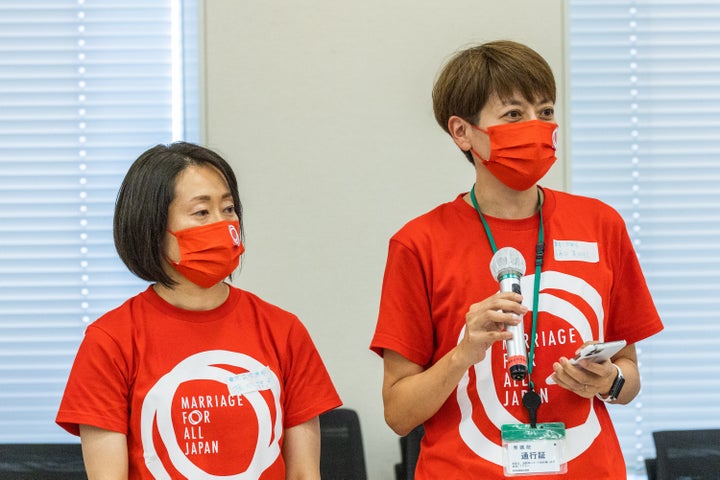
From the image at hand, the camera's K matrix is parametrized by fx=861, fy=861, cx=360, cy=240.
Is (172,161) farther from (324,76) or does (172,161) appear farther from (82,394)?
(324,76)

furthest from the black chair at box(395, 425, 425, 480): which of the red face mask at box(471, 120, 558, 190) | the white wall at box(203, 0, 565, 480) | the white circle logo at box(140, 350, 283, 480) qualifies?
the red face mask at box(471, 120, 558, 190)

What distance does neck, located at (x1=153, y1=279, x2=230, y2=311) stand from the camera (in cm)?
209

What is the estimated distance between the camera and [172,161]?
6.92 ft

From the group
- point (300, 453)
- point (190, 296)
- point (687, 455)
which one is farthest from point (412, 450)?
point (190, 296)

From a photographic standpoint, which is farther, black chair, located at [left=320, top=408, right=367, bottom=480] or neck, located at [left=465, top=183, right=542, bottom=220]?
black chair, located at [left=320, top=408, right=367, bottom=480]

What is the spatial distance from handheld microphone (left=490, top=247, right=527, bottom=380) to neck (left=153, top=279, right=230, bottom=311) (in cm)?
69

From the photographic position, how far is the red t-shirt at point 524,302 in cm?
187

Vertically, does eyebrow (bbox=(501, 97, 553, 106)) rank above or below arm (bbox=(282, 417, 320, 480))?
above

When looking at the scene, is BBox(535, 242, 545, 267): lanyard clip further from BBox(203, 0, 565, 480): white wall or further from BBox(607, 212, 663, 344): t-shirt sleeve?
BBox(203, 0, 565, 480): white wall

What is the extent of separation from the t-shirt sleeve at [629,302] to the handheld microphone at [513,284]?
31 cm

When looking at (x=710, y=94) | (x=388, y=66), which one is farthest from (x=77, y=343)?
(x=710, y=94)

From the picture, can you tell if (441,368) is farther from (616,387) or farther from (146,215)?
(146,215)

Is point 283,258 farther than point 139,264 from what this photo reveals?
Yes

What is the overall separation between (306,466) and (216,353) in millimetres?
354
